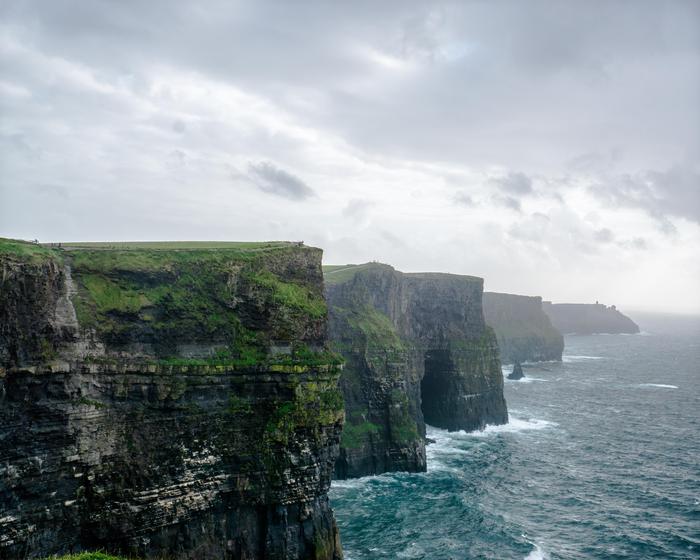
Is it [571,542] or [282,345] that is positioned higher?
[282,345]

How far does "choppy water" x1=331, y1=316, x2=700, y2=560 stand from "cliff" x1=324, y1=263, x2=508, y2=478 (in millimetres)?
3186

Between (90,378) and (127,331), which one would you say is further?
(127,331)

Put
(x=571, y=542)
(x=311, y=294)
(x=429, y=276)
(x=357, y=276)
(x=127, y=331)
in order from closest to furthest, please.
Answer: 1. (x=127, y=331)
2. (x=311, y=294)
3. (x=571, y=542)
4. (x=357, y=276)
5. (x=429, y=276)

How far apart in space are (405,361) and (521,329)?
121m

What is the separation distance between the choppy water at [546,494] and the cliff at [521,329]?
240 ft

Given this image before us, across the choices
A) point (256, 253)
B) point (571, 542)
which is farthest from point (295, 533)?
point (571, 542)

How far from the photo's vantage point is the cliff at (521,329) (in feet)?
564

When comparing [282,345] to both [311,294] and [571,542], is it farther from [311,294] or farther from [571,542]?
[571,542]

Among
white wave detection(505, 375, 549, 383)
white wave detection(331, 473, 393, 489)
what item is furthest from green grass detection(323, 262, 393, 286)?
white wave detection(505, 375, 549, 383)

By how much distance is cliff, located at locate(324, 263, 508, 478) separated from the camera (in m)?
63.6

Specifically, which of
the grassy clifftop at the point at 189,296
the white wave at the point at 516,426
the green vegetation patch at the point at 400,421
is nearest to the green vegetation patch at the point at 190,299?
the grassy clifftop at the point at 189,296

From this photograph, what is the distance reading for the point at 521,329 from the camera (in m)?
180

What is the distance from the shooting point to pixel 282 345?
38562 millimetres

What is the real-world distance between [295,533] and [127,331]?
57.1ft
